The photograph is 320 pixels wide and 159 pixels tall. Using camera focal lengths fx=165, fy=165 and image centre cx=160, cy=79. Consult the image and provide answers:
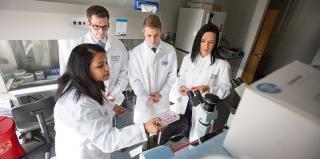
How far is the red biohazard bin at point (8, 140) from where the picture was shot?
1487mm

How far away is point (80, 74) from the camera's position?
0.87 m

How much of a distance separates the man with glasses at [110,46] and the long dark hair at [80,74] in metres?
0.65

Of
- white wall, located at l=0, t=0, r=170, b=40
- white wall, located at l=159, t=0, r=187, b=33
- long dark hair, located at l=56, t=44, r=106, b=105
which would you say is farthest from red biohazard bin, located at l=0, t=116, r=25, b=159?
white wall, located at l=159, t=0, r=187, b=33

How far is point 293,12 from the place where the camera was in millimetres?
3406

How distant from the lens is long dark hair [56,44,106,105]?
861mm

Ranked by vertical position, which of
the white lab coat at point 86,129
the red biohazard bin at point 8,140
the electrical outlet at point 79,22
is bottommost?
the red biohazard bin at point 8,140

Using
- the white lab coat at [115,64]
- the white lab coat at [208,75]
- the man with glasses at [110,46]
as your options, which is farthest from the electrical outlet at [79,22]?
the white lab coat at [208,75]

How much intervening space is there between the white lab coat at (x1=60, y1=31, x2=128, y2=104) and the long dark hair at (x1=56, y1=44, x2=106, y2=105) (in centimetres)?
76

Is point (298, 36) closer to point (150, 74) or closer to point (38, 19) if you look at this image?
point (150, 74)

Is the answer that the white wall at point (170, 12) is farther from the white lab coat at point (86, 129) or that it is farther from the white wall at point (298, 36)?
the white wall at point (298, 36)

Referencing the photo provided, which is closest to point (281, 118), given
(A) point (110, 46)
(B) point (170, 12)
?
(A) point (110, 46)

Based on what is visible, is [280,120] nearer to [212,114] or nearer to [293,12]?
[212,114]

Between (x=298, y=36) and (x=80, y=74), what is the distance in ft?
13.9

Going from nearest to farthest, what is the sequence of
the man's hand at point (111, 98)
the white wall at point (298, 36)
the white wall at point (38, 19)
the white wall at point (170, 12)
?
the white wall at point (38, 19) → the man's hand at point (111, 98) → the white wall at point (170, 12) → the white wall at point (298, 36)
